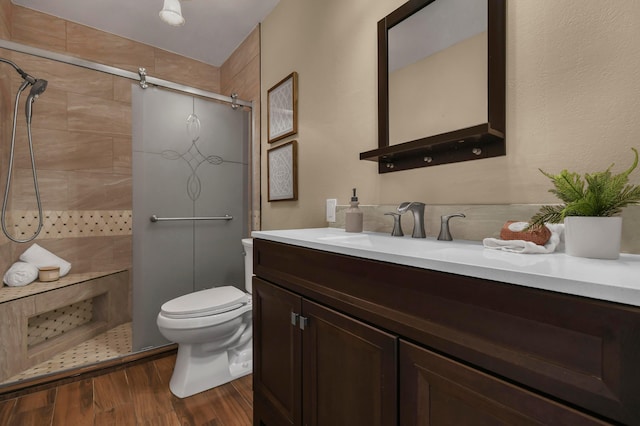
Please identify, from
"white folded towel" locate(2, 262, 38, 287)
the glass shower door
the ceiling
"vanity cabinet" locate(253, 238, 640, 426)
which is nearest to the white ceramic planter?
"vanity cabinet" locate(253, 238, 640, 426)

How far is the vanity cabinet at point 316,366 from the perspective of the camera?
0.74 meters

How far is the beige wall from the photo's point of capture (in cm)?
75

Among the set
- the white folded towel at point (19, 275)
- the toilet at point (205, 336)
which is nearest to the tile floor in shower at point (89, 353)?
the white folded towel at point (19, 275)

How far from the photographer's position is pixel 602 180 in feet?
2.16

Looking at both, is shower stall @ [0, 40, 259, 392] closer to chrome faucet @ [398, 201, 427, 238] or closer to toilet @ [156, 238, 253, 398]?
toilet @ [156, 238, 253, 398]

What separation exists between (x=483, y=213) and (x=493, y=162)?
175 millimetres

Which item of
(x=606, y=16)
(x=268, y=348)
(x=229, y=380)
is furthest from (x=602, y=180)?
(x=229, y=380)

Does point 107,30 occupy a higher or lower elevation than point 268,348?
higher

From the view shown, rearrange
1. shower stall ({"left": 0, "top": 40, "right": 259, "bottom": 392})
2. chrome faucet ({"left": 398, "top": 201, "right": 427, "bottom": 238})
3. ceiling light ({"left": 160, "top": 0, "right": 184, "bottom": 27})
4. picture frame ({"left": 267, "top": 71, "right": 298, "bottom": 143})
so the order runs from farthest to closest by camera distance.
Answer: shower stall ({"left": 0, "top": 40, "right": 259, "bottom": 392}) < picture frame ({"left": 267, "top": 71, "right": 298, "bottom": 143}) < ceiling light ({"left": 160, "top": 0, "right": 184, "bottom": 27}) < chrome faucet ({"left": 398, "top": 201, "right": 427, "bottom": 238})

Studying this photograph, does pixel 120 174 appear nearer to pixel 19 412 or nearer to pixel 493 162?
pixel 19 412

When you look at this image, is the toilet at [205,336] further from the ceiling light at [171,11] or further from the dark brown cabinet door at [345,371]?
the ceiling light at [171,11]

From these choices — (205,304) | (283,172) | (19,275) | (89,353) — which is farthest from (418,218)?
(19,275)

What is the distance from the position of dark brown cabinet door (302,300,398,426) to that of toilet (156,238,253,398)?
87 cm

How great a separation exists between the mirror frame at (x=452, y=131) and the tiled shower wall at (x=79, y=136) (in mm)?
1385
